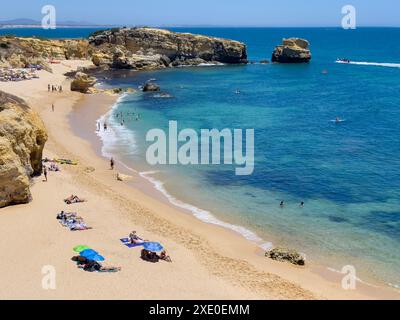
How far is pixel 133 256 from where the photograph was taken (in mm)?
21016

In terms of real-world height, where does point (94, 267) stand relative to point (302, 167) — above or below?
below

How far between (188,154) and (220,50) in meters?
81.7

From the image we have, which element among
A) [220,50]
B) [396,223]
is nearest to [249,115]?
[396,223]

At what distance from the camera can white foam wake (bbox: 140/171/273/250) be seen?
24806mm

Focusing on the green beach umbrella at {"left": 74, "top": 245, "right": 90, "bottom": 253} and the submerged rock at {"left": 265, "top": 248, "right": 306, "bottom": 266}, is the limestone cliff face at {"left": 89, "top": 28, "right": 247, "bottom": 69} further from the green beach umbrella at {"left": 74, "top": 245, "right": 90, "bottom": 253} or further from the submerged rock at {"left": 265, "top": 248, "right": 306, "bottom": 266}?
the green beach umbrella at {"left": 74, "top": 245, "right": 90, "bottom": 253}

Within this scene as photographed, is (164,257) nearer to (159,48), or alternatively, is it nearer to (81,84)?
(81,84)

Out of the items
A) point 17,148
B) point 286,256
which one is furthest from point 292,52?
point 286,256

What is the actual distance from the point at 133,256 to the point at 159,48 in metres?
96.6

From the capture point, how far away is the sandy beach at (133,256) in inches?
717

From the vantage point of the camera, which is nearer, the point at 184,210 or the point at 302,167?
the point at 184,210

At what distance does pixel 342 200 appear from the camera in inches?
1188

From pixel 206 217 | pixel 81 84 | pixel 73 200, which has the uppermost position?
pixel 81 84

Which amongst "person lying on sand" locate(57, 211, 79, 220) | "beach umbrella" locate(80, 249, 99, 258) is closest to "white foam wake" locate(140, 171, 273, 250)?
"person lying on sand" locate(57, 211, 79, 220)

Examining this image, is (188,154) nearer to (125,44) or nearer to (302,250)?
(302,250)
